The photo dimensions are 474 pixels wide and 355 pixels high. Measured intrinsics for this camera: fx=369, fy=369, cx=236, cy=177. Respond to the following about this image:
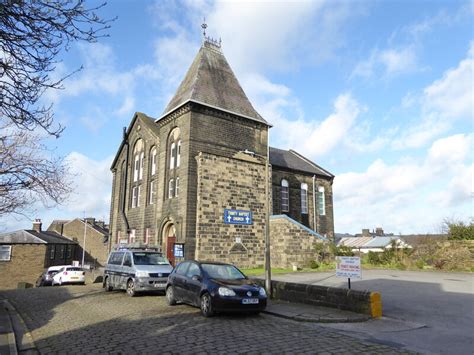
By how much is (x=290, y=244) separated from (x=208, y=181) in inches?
277

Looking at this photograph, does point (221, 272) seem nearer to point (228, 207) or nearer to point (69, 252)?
point (228, 207)

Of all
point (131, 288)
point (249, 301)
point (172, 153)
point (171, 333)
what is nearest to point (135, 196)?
point (172, 153)

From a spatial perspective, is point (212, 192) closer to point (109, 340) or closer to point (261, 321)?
point (261, 321)

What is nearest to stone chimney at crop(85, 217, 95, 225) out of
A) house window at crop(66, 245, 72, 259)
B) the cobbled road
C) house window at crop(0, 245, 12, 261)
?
house window at crop(66, 245, 72, 259)

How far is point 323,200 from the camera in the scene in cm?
3834

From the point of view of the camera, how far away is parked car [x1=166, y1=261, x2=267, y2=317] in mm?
9680

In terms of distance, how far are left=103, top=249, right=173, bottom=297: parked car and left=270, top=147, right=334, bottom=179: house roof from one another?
19.2 meters

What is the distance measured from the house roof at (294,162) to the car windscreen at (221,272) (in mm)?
22407

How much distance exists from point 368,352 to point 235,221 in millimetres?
18444

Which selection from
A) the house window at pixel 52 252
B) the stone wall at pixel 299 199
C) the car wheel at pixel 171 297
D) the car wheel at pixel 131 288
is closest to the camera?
the car wheel at pixel 171 297

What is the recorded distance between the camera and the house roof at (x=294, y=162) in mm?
35513

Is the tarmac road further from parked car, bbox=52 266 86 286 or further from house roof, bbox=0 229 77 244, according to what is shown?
house roof, bbox=0 229 77 244

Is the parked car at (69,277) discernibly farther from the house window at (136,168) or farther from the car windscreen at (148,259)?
the car windscreen at (148,259)

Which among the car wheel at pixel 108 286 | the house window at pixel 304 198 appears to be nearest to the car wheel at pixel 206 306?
the car wheel at pixel 108 286
